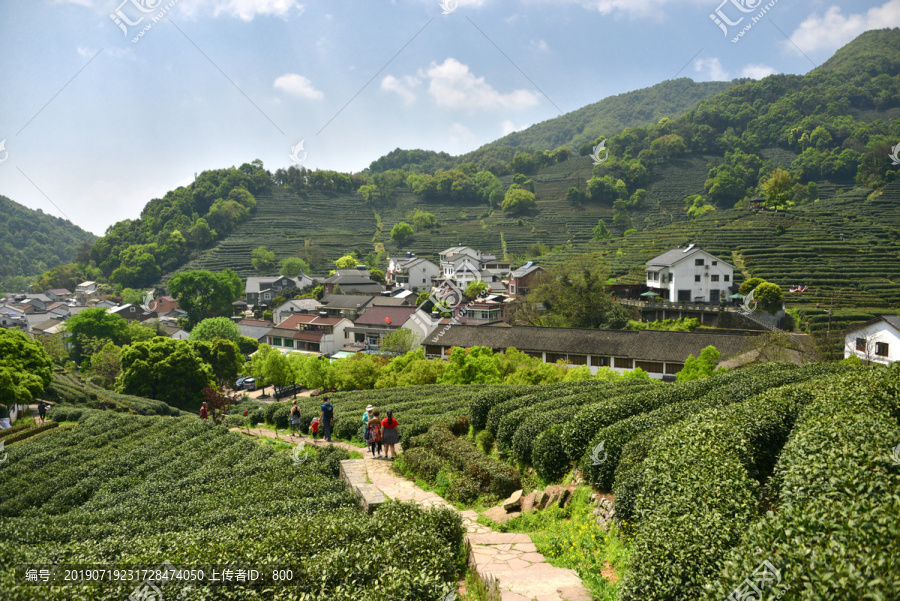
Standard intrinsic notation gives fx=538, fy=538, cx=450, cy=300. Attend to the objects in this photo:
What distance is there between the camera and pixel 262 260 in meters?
90.8

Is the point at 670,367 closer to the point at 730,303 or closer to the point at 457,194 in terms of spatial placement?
the point at 730,303

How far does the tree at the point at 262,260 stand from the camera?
90.6 metres

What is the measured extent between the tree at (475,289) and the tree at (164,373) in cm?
3662

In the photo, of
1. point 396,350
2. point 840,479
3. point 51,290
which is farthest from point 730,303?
point 51,290

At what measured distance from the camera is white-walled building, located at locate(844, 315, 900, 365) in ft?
95.7

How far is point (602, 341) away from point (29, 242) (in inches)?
6790

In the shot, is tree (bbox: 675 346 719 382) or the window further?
the window

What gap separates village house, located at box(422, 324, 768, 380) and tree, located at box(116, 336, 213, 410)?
1741 cm

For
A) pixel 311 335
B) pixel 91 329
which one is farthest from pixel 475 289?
pixel 91 329

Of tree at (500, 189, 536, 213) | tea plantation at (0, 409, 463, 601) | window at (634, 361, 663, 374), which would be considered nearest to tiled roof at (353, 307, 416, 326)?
window at (634, 361, 663, 374)

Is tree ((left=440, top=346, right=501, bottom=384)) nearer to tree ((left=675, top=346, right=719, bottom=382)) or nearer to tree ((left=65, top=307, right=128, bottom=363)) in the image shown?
tree ((left=675, top=346, right=719, bottom=382))

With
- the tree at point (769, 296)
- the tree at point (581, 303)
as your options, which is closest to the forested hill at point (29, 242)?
the tree at point (581, 303)

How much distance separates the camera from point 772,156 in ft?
373

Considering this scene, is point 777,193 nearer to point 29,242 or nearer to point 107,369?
point 107,369
